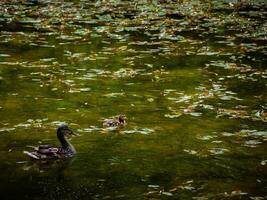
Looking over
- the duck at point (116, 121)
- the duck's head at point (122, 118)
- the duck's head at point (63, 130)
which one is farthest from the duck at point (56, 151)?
the duck's head at point (122, 118)

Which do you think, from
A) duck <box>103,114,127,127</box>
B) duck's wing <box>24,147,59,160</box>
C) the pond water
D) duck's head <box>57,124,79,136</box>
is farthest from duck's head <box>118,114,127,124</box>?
duck's wing <box>24,147,59,160</box>

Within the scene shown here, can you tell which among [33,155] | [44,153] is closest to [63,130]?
[44,153]

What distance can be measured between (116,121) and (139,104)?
2106 millimetres

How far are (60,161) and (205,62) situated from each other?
950 cm

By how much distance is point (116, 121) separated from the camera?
13.5 metres

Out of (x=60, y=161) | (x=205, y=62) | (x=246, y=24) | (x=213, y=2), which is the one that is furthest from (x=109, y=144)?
(x=213, y=2)

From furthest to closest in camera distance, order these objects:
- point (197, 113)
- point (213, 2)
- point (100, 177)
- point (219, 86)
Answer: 1. point (213, 2)
2. point (219, 86)
3. point (197, 113)
4. point (100, 177)

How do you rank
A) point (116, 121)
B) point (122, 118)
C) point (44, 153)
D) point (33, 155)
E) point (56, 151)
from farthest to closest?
point (122, 118) < point (116, 121) < point (56, 151) < point (44, 153) < point (33, 155)

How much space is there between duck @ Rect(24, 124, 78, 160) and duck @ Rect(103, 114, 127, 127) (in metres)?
1.50

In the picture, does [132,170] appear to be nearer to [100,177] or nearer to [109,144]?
[100,177]

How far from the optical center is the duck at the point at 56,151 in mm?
11594

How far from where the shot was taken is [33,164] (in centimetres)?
1159

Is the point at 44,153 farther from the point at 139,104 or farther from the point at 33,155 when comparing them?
the point at 139,104

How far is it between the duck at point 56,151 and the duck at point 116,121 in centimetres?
150
